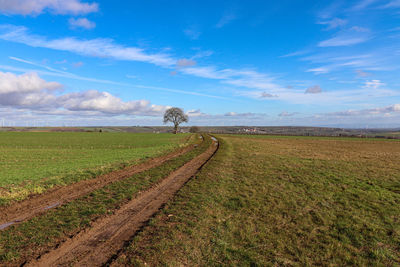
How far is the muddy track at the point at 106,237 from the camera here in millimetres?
5602

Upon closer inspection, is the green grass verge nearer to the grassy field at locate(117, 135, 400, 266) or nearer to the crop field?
the crop field

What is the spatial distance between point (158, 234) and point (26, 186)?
34.5 feet

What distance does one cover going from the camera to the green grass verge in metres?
6.01

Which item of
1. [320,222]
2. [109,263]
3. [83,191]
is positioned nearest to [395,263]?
[320,222]

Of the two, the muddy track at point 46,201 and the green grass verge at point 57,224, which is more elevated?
the green grass verge at point 57,224

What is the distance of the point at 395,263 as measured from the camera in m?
5.83

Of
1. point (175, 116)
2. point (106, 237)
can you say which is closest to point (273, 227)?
point (106, 237)

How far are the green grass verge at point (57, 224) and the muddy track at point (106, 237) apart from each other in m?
0.44

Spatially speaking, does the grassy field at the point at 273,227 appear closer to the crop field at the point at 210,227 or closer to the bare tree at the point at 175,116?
the crop field at the point at 210,227

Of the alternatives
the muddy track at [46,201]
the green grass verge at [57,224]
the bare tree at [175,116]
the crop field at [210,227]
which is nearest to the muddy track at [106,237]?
the crop field at [210,227]

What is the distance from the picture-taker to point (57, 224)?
755 centimetres

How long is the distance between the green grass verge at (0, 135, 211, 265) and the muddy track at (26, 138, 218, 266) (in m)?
0.44

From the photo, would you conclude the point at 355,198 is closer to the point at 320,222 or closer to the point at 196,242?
the point at 320,222

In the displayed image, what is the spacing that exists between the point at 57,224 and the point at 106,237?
225 centimetres
